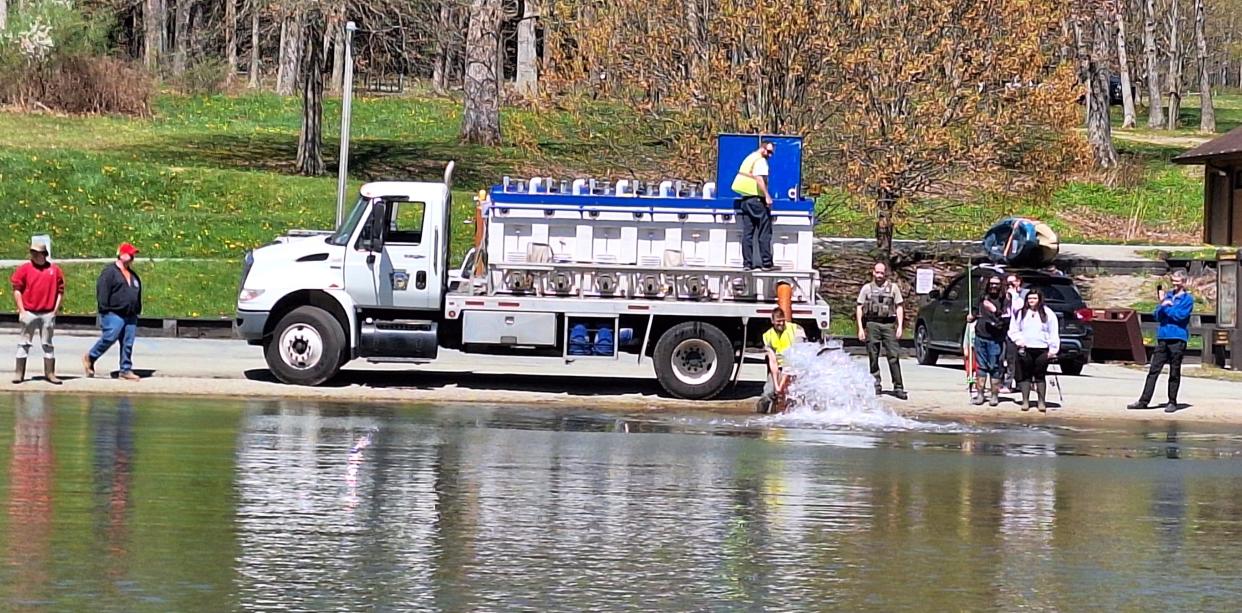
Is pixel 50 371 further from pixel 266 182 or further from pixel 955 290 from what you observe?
pixel 266 182

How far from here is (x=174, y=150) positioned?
48.3 m

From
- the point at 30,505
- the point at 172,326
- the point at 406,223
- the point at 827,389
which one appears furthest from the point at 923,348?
the point at 30,505

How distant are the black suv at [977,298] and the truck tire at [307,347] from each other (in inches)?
386

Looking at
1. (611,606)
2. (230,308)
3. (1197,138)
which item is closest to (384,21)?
(230,308)

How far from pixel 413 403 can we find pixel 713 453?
17.6 feet

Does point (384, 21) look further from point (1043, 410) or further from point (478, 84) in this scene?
point (1043, 410)

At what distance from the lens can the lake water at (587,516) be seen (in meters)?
9.48

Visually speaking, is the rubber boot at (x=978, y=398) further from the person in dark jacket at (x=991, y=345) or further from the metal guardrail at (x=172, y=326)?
the metal guardrail at (x=172, y=326)

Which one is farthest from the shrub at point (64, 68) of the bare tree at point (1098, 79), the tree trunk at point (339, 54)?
the bare tree at point (1098, 79)

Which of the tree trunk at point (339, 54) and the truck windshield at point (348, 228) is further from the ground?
the tree trunk at point (339, 54)

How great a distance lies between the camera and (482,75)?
51438mm

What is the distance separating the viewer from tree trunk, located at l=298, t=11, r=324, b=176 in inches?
1711

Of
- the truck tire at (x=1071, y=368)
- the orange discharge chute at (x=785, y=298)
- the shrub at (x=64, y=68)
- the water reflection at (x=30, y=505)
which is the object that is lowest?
the water reflection at (x=30, y=505)

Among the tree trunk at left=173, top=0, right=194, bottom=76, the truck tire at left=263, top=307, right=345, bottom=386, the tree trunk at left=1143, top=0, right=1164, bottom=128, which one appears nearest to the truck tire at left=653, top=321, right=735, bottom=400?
the truck tire at left=263, top=307, right=345, bottom=386
